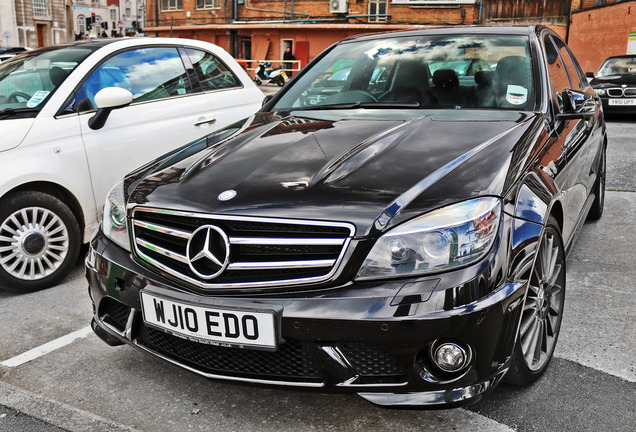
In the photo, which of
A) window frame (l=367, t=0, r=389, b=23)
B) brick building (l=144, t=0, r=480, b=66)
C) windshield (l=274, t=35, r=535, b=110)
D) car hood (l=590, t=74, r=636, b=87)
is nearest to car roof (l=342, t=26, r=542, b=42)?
windshield (l=274, t=35, r=535, b=110)

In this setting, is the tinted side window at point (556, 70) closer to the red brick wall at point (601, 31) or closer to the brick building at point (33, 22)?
the red brick wall at point (601, 31)

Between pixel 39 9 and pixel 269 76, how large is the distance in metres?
38.7

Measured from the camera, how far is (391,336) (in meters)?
2.04

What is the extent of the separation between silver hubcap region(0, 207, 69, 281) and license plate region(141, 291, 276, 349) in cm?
189

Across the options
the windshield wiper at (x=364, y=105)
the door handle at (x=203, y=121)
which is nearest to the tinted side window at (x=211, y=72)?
the door handle at (x=203, y=121)

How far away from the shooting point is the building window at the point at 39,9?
5766 centimetres

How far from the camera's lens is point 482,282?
6.78 feet

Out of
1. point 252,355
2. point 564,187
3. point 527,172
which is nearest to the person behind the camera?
point 252,355

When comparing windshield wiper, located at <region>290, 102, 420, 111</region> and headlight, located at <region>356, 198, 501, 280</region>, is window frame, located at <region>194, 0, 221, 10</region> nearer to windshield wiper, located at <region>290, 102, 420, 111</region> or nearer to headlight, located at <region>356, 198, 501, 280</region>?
windshield wiper, located at <region>290, 102, 420, 111</region>

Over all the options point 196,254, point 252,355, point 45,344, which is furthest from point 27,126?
point 252,355

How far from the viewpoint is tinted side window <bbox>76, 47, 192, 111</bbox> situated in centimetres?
Answer: 440

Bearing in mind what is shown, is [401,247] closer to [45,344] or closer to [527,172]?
[527,172]

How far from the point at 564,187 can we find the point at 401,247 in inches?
51.3

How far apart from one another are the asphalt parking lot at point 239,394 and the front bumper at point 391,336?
0.16m
